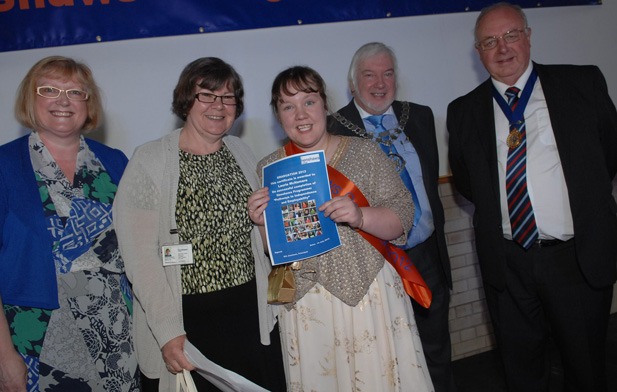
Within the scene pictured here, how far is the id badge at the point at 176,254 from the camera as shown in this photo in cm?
→ 205

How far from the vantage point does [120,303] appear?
2285 millimetres

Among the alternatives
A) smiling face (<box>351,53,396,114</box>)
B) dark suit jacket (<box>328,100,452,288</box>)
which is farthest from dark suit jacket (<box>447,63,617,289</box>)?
smiling face (<box>351,53,396,114</box>)

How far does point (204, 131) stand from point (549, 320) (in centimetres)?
187

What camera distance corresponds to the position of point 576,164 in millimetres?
2445

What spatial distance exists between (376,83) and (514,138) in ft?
2.80

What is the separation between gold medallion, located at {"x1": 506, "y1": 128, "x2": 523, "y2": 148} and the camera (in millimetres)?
2523

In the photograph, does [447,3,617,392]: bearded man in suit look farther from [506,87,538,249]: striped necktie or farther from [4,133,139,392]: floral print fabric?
[4,133,139,392]: floral print fabric

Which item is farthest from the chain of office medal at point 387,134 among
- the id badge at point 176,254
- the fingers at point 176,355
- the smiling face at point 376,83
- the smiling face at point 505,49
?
the fingers at point 176,355

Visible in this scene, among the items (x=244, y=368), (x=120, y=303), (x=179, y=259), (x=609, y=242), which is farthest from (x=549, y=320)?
(x=120, y=303)

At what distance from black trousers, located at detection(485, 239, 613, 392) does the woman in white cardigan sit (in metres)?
1.23

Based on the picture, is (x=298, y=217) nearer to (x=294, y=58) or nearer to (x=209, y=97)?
(x=209, y=97)

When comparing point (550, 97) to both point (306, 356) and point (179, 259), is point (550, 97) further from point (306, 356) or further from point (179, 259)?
point (179, 259)

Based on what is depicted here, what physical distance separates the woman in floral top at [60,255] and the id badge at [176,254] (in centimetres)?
35

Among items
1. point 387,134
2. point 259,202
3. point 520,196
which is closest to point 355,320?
point 259,202
